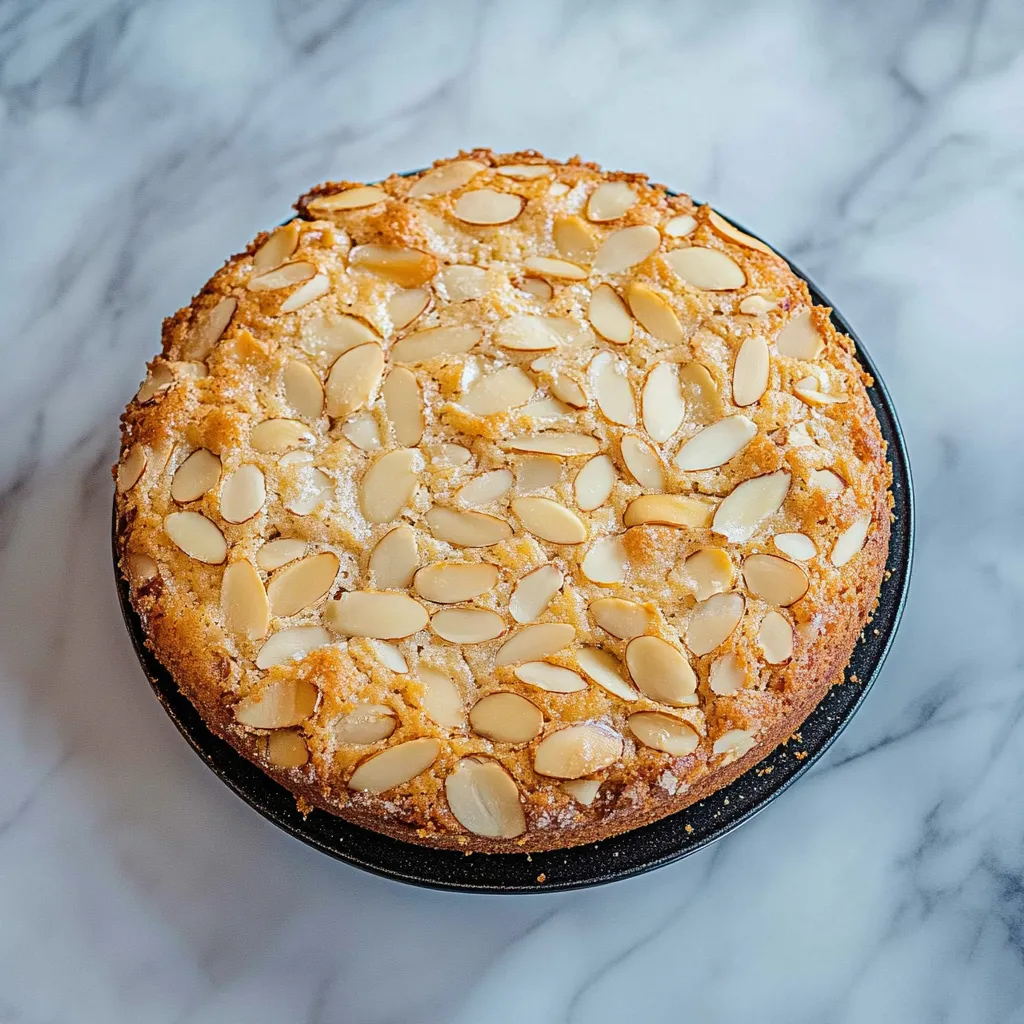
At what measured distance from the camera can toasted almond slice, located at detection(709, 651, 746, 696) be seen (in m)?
1.55

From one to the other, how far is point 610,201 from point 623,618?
748mm

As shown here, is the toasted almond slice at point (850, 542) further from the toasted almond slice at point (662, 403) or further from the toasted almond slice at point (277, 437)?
the toasted almond slice at point (277, 437)

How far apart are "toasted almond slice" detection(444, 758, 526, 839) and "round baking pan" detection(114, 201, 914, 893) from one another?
0.40 feet

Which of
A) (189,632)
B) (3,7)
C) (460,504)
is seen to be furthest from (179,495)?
(3,7)

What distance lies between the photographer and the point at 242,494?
5.48 feet

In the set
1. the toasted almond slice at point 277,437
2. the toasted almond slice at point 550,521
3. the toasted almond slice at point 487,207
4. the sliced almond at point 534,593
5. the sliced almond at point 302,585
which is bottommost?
the sliced almond at point 534,593

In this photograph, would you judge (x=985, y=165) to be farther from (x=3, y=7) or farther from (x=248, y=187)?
(x=3, y=7)

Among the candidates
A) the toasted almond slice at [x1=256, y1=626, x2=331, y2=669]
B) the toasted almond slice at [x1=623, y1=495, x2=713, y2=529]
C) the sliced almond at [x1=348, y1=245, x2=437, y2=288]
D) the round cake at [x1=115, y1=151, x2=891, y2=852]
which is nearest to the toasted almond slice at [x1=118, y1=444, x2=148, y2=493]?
the round cake at [x1=115, y1=151, x2=891, y2=852]

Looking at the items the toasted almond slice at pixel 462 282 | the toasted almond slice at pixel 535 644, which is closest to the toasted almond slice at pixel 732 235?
the toasted almond slice at pixel 462 282

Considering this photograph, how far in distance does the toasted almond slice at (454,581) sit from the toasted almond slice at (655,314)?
1.58 feet

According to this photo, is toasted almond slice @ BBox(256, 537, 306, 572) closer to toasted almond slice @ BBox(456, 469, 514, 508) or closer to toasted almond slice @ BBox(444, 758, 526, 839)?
toasted almond slice @ BBox(456, 469, 514, 508)

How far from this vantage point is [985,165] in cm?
240

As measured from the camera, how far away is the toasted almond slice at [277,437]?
5.60 feet

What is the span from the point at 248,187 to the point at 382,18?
0.52 m
